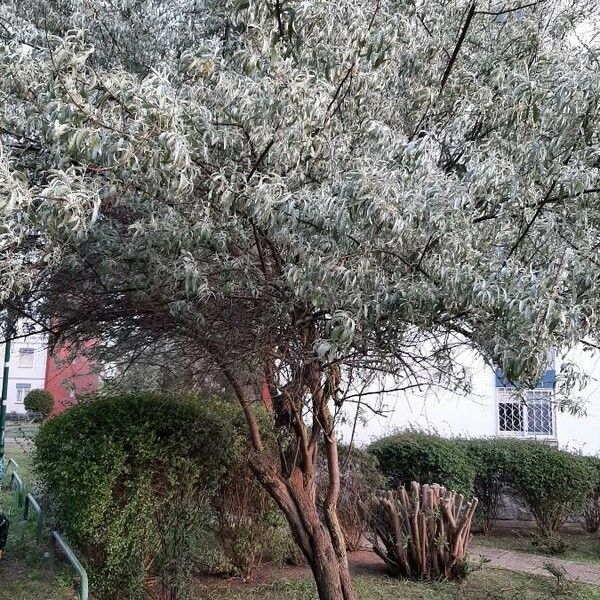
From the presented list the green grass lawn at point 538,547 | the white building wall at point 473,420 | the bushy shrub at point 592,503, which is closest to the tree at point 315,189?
the green grass lawn at point 538,547

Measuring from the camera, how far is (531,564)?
896 centimetres

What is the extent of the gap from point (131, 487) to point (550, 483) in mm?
6458

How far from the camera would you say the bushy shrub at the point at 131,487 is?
20.5 ft

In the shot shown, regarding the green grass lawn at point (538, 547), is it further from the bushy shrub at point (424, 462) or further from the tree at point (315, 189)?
the tree at point (315, 189)

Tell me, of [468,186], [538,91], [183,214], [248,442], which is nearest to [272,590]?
[248,442]

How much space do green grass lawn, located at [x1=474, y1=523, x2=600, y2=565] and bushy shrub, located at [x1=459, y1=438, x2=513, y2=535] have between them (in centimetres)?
29

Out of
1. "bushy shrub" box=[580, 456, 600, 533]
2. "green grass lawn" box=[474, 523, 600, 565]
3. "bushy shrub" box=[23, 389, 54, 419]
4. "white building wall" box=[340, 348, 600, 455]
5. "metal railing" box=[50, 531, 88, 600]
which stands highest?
"bushy shrub" box=[23, 389, 54, 419]

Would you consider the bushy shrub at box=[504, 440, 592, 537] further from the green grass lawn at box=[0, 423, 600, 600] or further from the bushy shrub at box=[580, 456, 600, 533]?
the green grass lawn at box=[0, 423, 600, 600]

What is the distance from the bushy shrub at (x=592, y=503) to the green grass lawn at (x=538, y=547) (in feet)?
0.50

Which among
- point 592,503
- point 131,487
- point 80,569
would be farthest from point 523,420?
point 80,569

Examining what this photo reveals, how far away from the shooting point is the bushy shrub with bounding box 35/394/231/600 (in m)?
6.23

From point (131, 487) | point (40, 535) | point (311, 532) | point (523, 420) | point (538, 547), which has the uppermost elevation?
point (523, 420)

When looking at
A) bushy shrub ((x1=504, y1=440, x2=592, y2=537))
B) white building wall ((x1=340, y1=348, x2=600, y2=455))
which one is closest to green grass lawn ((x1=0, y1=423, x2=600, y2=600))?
bushy shrub ((x1=504, y1=440, x2=592, y2=537))

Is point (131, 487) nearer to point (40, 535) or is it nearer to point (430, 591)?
point (430, 591)
